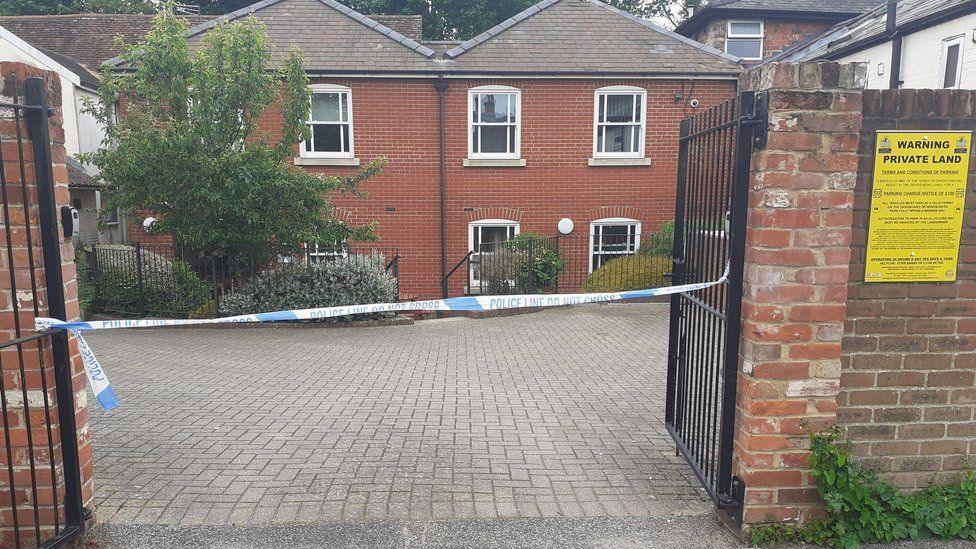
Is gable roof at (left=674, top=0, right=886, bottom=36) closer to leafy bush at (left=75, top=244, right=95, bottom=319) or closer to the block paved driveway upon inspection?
the block paved driveway

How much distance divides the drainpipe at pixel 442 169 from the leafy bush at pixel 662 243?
4.53 m

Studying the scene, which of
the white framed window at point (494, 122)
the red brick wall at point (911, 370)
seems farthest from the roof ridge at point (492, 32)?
the red brick wall at point (911, 370)

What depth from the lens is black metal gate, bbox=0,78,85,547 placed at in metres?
2.66

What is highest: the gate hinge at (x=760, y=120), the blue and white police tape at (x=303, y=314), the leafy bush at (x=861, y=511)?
the gate hinge at (x=760, y=120)

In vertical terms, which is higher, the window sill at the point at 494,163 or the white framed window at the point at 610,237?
the window sill at the point at 494,163

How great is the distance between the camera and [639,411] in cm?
509

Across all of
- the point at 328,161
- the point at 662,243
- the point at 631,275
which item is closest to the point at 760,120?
the point at 631,275

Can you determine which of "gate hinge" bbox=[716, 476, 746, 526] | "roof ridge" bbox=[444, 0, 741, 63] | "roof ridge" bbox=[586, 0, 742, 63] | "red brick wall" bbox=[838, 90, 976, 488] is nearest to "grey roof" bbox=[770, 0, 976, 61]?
"roof ridge" bbox=[586, 0, 742, 63]

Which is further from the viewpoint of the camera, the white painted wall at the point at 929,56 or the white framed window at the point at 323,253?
the white painted wall at the point at 929,56

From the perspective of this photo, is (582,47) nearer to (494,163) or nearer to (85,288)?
(494,163)

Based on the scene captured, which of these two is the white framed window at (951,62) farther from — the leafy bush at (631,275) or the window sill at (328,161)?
the window sill at (328,161)

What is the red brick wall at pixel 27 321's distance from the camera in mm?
2670

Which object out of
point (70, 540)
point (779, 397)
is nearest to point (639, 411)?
point (779, 397)

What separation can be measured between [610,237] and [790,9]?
1038 centimetres
